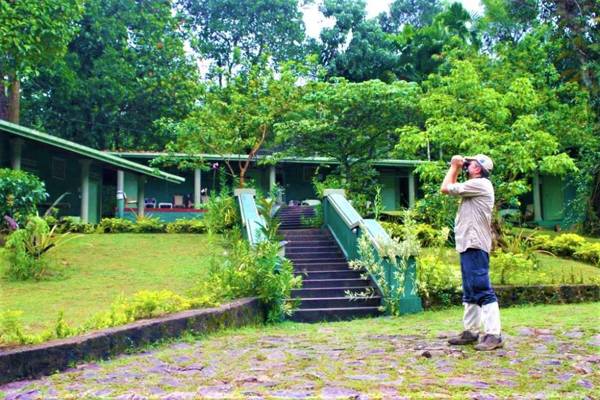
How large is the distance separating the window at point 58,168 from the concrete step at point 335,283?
13.6m

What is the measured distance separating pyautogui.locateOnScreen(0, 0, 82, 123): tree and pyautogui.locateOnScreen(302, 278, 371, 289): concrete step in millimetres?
8925

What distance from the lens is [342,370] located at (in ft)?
14.3

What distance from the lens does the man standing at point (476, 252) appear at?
5.10 metres

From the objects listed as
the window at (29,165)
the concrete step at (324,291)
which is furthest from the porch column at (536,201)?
the window at (29,165)

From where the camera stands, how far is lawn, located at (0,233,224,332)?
22.6 feet

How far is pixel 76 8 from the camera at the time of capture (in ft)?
50.2

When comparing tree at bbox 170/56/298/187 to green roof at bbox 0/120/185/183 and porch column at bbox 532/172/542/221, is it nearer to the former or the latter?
green roof at bbox 0/120/185/183

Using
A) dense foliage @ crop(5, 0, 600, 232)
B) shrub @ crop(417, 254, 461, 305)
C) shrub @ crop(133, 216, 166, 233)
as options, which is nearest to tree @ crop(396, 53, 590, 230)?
dense foliage @ crop(5, 0, 600, 232)

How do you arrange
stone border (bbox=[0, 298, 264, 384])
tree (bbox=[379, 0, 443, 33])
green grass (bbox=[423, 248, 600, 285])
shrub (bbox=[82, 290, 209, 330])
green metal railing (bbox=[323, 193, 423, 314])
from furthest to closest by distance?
tree (bbox=[379, 0, 443, 33]) → green grass (bbox=[423, 248, 600, 285]) → green metal railing (bbox=[323, 193, 423, 314]) → shrub (bbox=[82, 290, 209, 330]) → stone border (bbox=[0, 298, 264, 384])

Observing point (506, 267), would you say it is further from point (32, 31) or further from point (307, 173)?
point (307, 173)

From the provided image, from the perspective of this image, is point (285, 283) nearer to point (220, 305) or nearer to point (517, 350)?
point (220, 305)

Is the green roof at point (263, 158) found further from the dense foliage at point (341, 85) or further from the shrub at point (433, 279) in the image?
the shrub at point (433, 279)

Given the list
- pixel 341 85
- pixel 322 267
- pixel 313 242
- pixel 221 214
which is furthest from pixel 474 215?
pixel 341 85

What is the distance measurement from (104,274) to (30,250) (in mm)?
1281
